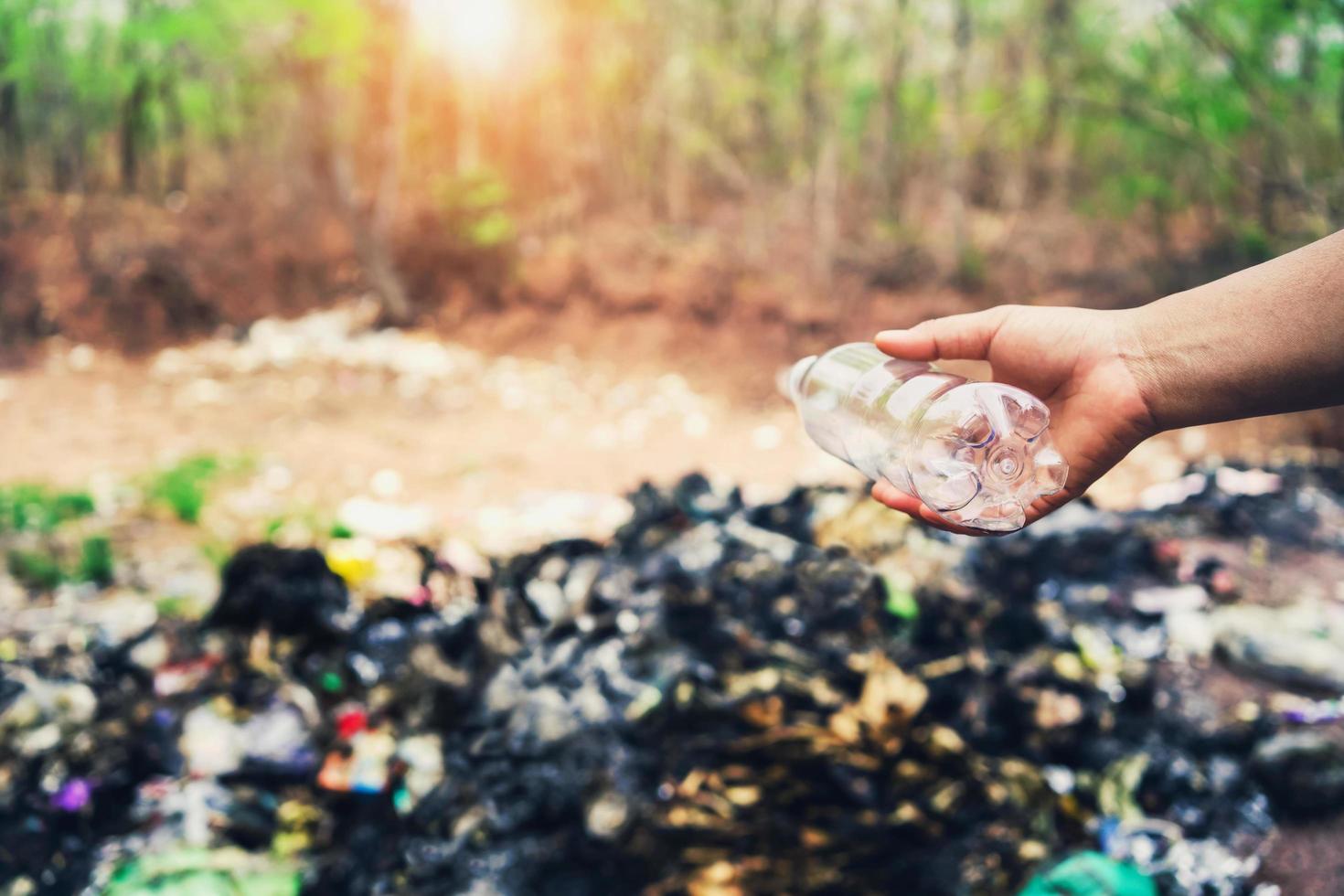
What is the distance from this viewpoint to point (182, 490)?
11.7ft

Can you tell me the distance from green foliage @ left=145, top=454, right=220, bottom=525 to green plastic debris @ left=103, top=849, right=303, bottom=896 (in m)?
2.13

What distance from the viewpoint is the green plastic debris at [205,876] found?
63.2 inches

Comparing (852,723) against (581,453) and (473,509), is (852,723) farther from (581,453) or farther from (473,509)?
(581,453)

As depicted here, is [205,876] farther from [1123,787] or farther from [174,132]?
[174,132]

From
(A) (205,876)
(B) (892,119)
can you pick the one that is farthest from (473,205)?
(A) (205,876)

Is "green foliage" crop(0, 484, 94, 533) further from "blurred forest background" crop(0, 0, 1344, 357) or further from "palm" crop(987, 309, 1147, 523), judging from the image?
"palm" crop(987, 309, 1147, 523)

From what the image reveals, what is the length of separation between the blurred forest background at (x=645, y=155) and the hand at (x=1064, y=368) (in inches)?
136

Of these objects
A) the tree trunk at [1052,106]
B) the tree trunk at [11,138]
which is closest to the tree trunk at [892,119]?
the tree trunk at [1052,106]

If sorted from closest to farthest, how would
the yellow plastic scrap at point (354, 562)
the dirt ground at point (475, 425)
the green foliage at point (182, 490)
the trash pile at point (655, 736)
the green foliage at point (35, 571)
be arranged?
the trash pile at point (655, 736)
the yellow plastic scrap at point (354, 562)
the green foliage at point (35, 571)
the green foliage at point (182, 490)
the dirt ground at point (475, 425)

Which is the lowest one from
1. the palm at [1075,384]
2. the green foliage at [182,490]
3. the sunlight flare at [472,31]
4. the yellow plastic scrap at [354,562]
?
the green foliage at [182,490]

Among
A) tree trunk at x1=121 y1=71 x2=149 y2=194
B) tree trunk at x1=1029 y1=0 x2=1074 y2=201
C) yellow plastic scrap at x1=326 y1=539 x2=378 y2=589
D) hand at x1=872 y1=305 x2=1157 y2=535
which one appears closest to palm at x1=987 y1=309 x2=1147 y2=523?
hand at x1=872 y1=305 x2=1157 y2=535

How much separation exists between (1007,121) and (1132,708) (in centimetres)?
814

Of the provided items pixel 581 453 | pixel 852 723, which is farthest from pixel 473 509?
pixel 852 723

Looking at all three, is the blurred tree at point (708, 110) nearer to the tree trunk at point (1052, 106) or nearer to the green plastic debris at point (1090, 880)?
the tree trunk at point (1052, 106)
